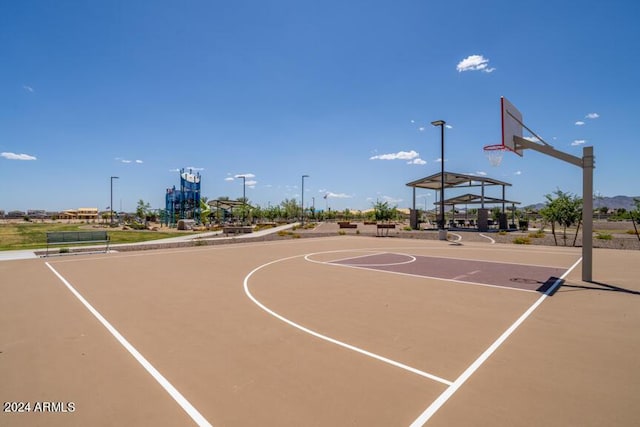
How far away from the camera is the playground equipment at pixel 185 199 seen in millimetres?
62312

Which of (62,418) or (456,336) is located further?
(456,336)

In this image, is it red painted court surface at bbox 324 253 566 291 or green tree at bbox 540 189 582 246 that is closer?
red painted court surface at bbox 324 253 566 291

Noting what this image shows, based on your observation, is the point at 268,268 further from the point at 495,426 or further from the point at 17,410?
the point at 495,426

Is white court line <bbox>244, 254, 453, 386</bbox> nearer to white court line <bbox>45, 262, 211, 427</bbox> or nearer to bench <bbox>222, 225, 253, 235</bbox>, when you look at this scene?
white court line <bbox>45, 262, 211, 427</bbox>

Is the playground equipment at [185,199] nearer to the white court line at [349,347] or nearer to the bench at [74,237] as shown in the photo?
the bench at [74,237]

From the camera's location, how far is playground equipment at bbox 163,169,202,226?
6231 centimetres

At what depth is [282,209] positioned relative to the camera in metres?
86.3

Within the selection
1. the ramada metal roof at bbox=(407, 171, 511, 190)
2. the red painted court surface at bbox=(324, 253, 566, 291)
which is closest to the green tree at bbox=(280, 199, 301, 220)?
the ramada metal roof at bbox=(407, 171, 511, 190)

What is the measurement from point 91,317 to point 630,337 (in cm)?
1062

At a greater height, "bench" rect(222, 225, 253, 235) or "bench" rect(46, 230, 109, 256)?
"bench" rect(46, 230, 109, 256)

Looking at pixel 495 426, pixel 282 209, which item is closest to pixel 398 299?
pixel 495 426

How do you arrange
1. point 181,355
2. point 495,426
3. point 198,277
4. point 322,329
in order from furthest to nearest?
point 198,277
point 322,329
point 181,355
point 495,426

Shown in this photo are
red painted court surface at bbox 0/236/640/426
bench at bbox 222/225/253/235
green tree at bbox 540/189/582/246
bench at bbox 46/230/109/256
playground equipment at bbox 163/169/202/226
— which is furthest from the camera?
playground equipment at bbox 163/169/202/226

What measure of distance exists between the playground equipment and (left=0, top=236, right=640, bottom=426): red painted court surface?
54.2 m
